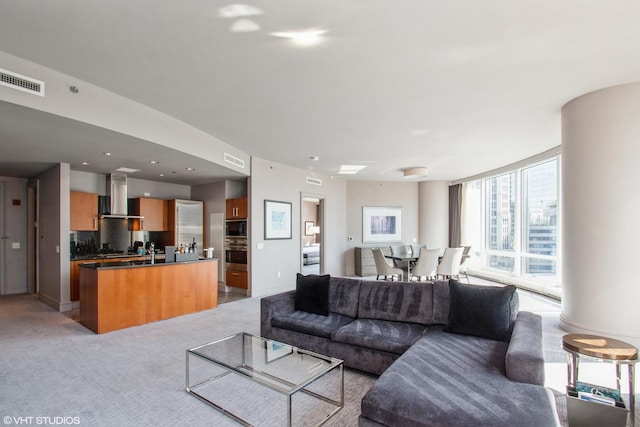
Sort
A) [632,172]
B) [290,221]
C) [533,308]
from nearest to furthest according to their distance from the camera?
[632,172], [533,308], [290,221]

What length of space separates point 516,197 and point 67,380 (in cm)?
836

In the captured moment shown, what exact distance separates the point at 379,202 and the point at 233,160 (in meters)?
5.13

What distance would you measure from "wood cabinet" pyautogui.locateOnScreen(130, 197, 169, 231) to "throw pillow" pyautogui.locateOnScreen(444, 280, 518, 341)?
641 centimetres

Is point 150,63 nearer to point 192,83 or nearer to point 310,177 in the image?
point 192,83

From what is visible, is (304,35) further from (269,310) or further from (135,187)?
(135,187)

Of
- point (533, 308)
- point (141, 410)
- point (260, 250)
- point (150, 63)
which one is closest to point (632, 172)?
point (533, 308)

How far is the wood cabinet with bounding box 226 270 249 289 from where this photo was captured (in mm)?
6594

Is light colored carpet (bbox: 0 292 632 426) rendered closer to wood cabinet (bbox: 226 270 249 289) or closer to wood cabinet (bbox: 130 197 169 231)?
wood cabinet (bbox: 226 270 249 289)

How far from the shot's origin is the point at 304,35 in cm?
246

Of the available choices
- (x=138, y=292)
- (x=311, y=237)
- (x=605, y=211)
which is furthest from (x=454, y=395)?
(x=311, y=237)

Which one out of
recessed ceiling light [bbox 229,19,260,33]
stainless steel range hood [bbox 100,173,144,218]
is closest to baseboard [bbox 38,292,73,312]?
stainless steel range hood [bbox 100,173,144,218]

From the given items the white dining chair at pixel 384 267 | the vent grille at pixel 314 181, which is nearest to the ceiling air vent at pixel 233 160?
the vent grille at pixel 314 181

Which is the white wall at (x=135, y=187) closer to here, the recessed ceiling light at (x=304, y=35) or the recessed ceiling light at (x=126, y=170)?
the recessed ceiling light at (x=126, y=170)

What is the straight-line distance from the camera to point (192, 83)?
10.6ft
